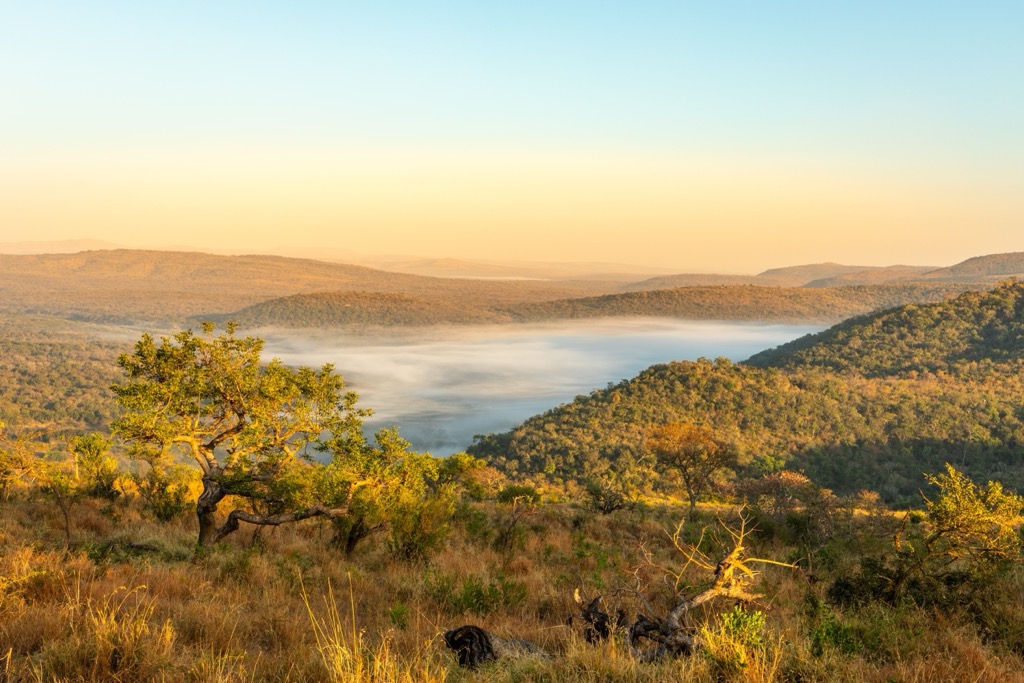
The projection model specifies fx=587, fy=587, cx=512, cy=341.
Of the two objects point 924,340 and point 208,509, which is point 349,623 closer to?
point 208,509

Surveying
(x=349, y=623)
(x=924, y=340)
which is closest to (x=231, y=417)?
(x=349, y=623)

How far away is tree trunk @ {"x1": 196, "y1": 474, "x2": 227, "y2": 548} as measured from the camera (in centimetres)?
1183

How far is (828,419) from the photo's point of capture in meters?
100

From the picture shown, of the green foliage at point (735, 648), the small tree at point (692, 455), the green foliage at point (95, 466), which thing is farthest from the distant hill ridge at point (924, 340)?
the green foliage at point (735, 648)

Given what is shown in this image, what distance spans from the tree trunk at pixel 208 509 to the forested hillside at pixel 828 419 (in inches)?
2442

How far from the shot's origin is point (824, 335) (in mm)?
162875

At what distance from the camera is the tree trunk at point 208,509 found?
466 inches

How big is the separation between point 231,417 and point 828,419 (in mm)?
106275

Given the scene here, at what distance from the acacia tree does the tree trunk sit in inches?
0.8

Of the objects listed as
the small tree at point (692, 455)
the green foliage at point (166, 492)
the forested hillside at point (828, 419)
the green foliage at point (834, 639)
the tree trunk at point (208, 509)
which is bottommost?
the forested hillside at point (828, 419)

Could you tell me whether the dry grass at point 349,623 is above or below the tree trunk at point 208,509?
above

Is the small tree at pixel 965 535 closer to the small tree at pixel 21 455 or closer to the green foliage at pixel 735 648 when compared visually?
the green foliage at pixel 735 648

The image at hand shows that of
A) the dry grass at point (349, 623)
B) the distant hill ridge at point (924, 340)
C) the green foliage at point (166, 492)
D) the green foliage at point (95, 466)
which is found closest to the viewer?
the dry grass at point (349, 623)

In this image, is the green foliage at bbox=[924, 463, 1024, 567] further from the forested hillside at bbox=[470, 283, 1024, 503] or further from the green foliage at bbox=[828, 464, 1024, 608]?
the forested hillside at bbox=[470, 283, 1024, 503]
